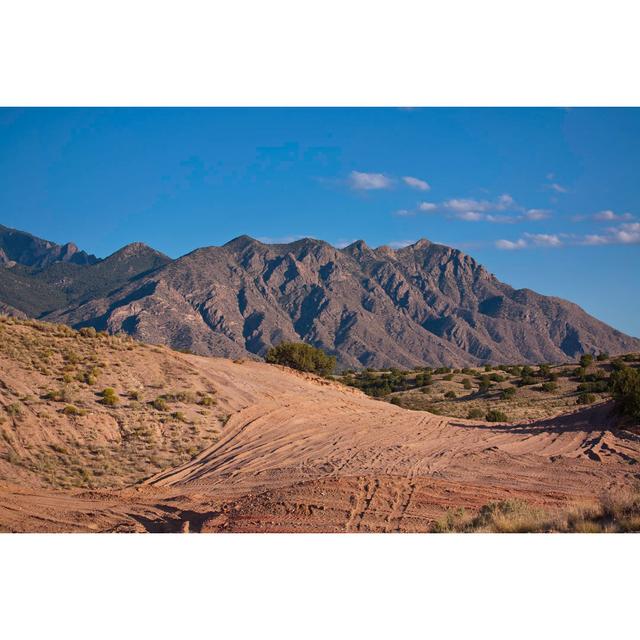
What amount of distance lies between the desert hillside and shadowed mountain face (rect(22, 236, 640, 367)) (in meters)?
74.7

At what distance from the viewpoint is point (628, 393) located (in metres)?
21.2

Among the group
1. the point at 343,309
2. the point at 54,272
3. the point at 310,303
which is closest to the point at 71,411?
the point at 54,272

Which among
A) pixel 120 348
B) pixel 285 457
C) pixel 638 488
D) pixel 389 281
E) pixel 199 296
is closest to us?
pixel 638 488

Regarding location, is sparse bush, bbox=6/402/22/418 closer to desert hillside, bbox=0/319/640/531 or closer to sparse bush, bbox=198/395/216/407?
desert hillside, bbox=0/319/640/531

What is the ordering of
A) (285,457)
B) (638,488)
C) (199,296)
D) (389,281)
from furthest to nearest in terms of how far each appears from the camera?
1. (389,281)
2. (199,296)
3. (285,457)
4. (638,488)

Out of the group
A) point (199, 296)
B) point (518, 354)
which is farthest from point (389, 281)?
point (199, 296)

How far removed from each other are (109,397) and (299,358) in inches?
816

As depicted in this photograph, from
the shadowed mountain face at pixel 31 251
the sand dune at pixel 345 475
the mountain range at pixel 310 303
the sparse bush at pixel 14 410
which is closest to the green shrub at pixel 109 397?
the sparse bush at pixel 14 410

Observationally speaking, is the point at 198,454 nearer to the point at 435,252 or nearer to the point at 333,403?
the point at 333,403

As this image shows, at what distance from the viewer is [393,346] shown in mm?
123562

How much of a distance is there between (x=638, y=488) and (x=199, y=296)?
113346mm

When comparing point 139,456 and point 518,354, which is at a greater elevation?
point 518,354

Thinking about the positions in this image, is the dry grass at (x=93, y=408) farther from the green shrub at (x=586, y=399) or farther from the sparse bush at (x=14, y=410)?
the green shrub at (x=586, y=399)

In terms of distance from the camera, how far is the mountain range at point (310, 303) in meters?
108
